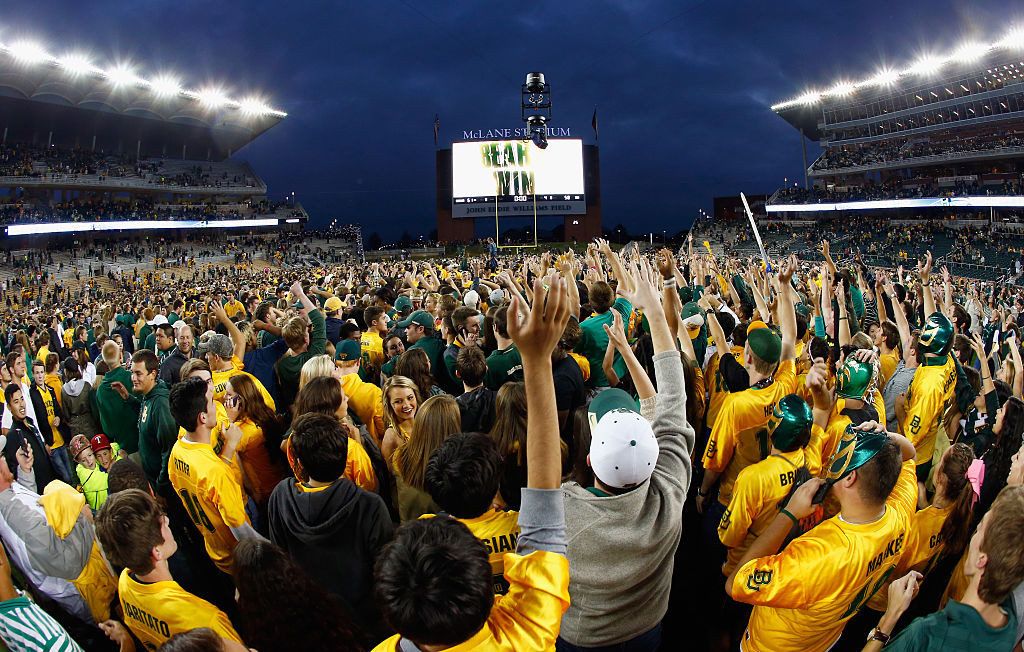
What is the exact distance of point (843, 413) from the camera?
348 cm

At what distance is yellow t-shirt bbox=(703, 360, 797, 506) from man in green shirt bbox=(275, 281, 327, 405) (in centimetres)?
332

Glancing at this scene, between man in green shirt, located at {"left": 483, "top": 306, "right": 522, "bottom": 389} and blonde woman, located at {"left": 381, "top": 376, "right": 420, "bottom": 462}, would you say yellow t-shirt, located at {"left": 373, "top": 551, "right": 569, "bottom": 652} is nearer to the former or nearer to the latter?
blonde woman, located at {"left": 381, "top": 376, "right": 420, "bottom": 462}

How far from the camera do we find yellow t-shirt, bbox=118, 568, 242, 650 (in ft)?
7.19

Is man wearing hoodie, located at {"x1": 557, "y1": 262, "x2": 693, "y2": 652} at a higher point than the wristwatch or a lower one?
higher

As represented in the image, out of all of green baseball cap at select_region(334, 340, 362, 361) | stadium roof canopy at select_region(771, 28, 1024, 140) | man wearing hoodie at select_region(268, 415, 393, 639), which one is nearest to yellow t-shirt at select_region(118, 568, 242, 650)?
man wearing hoodie at select_region(268, 415, 393, 639)

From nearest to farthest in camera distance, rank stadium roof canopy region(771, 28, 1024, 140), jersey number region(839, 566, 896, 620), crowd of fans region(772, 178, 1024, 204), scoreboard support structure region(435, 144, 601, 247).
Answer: jersey number region(839, 566, 896, 620), stadium roof canopy region(771, 28, 1024, 140), crowd of fans region(772, 178, 1024, 204), scoreboard support structure region(435, 144, 601, 247)

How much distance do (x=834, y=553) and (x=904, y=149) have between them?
54598 millimetres

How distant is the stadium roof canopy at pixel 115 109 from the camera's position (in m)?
34.8

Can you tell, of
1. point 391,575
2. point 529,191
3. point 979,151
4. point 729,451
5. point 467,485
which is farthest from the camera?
point 529,191

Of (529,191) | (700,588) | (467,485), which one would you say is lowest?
(700,588)

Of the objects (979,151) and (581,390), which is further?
(979,151)

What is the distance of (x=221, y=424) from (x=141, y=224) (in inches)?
1780

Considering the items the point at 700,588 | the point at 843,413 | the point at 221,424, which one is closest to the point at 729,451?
the point at 843,413

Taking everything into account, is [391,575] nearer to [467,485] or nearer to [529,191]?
[467,485]
